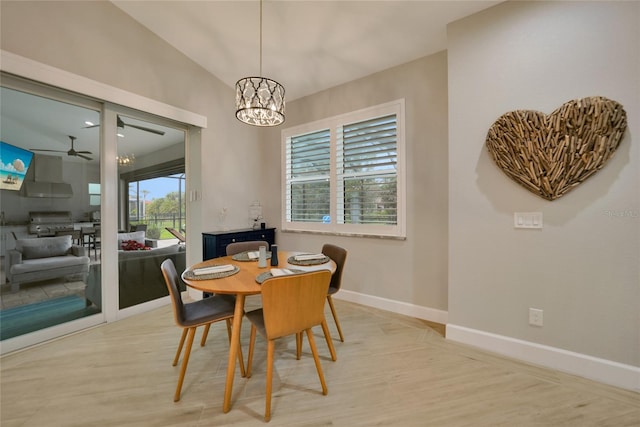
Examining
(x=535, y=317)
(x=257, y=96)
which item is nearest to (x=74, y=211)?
(x=257, y=96)

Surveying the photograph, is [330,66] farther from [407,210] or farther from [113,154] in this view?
[113,154]

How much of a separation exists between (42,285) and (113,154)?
4.62 ft

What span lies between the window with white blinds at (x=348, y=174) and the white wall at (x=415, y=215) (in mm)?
137

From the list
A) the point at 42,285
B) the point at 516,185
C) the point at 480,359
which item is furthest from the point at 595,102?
the point at 42,285

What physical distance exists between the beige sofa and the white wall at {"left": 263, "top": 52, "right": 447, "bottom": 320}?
9.64 feet

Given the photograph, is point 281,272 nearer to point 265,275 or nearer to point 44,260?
point 265,275

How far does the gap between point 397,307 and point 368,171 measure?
1.65m

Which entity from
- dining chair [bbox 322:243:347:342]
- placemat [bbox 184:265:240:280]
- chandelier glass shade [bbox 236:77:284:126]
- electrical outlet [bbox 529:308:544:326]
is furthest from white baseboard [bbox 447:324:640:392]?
chandelier glass shade [bbox 236:77:284:126]

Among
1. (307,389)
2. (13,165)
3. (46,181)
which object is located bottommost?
(307,389)

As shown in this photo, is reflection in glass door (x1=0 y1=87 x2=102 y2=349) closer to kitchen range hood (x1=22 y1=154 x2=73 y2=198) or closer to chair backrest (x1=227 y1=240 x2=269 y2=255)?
kitchen range hood (x1=22 y1=154 x2=73 y2=198)

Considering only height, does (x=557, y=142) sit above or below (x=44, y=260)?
above

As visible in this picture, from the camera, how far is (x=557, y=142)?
6.03ft

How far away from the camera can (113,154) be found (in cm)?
270

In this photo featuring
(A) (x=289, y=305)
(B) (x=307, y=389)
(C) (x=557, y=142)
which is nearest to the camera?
(A) (x=289, y=305)
